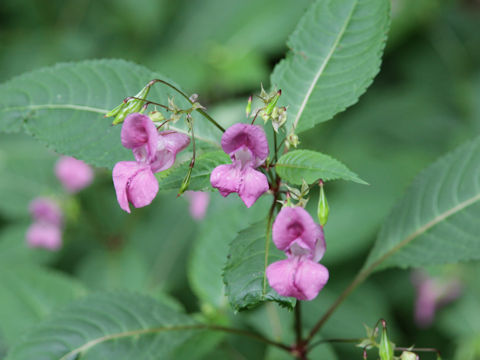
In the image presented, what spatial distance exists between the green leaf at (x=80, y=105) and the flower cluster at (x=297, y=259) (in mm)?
407

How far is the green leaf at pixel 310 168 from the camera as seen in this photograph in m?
1.17

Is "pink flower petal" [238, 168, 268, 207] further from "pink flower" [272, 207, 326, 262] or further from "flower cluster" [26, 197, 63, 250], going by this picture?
"flower cluster" [26, 197, 63, 250]

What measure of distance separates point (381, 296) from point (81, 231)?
5.53ft

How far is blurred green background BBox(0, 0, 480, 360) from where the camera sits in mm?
2855

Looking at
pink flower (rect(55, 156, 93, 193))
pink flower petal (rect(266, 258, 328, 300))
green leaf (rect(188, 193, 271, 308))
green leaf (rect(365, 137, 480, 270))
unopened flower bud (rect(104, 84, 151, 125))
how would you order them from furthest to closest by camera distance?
1. pink flower (rect(55, 156, 93, 193))
2. green leaf (rect(188, 193, 271, 308))
3. green leaf (rect(365, 137, 480, 270))
4. unopened flower bud (rect(104, 84, 151, 125))
5. pink flower petal (rect(266, 258, 328, 300))

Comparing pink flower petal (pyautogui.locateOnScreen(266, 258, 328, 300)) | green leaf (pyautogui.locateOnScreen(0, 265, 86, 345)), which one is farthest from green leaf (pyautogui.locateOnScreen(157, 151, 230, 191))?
green leaf (pyautogui.locateOnScreen(0, 265, 86, 345))

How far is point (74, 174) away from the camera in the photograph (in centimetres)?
298

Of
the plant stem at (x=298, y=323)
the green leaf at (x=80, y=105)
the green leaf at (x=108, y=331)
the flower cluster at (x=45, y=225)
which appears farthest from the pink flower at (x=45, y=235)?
the plant stem at (x=298, y=323)

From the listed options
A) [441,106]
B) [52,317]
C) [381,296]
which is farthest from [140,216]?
[441,106]

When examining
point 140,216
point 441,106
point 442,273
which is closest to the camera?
point 442,273

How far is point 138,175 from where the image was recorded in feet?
3.95

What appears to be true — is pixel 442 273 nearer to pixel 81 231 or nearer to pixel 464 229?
pixel 464 229

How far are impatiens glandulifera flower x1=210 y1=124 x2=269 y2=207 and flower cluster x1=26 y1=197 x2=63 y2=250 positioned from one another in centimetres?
191

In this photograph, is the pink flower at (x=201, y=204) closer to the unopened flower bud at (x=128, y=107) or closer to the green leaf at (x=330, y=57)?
the green leaf at (x=330, y=57)
